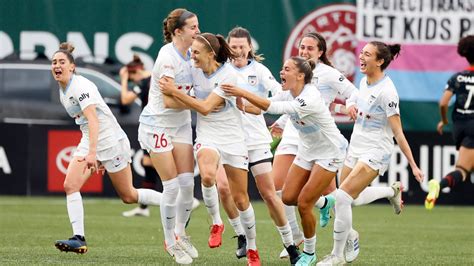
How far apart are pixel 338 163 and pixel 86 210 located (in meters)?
7.45

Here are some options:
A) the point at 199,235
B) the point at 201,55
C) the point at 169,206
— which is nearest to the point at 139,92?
the point at 199,235

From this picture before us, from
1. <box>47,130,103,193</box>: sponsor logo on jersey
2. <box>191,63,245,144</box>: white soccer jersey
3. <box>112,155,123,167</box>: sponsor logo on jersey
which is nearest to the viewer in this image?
<box>191,63,245,144</box>: white soccer jersey

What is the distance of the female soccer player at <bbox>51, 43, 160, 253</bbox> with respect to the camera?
11297 millimetres

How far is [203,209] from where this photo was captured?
1905cm

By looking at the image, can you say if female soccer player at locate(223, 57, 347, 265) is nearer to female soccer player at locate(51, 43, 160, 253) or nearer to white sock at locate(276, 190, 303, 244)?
white sock at locate(276, 190, 303, 244)

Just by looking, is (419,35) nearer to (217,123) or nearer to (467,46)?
(467,46)

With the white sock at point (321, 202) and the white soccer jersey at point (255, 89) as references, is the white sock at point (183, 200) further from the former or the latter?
the white sock at point (321, 202)

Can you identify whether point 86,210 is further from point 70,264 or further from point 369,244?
point 70,264

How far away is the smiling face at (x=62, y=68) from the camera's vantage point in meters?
11.5

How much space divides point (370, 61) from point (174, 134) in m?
1.89

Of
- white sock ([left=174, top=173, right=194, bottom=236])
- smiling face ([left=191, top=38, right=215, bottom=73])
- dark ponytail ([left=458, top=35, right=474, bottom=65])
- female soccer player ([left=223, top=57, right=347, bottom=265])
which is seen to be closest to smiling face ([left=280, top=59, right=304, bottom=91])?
female soccer player ([left=223, top=57, right=347, bottom=265])

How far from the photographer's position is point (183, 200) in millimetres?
11664

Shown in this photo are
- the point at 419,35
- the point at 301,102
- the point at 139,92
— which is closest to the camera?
the point at 301,102

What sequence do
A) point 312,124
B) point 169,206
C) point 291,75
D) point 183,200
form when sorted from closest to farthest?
1. point 291,75
2. point 312,124
3. point 169,206
4. point 183,200
